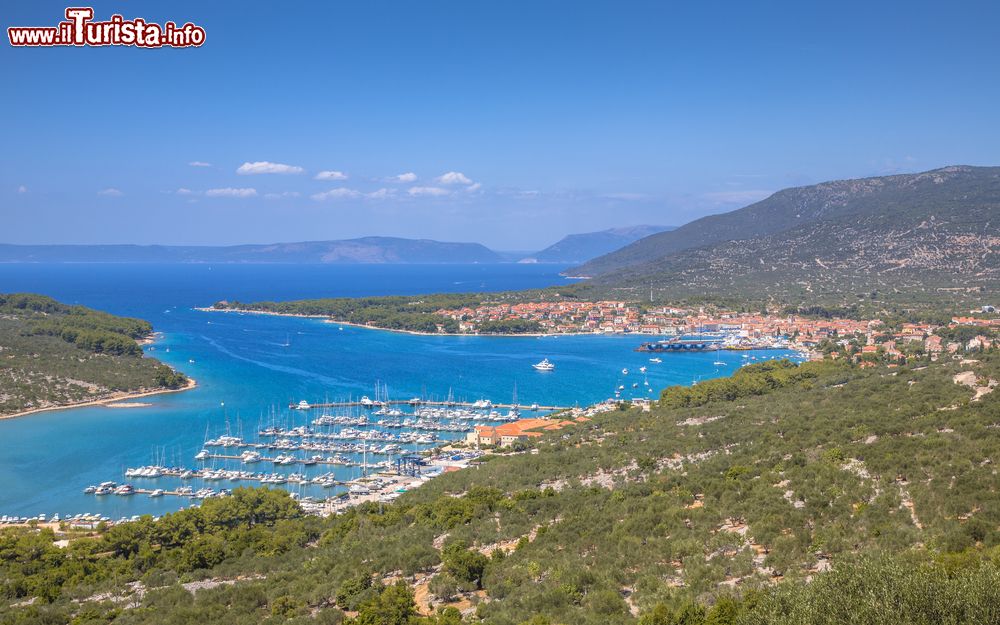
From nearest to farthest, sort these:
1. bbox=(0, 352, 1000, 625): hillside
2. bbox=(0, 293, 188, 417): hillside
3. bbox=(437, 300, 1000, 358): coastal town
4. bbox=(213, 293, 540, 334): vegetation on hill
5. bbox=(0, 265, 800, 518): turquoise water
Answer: bbox=(0, 352, 1000, 625): hillside, bbox=(0, 265, 800, 518): turquoise water, bbox=(0, 293, 188, 417): hillside, bbox=(437, 300, 1000, 358): coastal town, bbox=(213, 293, 540, 334): vegetation on hill

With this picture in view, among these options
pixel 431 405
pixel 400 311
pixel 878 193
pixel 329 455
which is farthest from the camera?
pixel 878 193

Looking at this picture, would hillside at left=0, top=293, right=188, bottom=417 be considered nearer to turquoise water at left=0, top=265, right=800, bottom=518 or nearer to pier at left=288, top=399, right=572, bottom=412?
turquoise water at left=0, top=265, right=800, bottom=518

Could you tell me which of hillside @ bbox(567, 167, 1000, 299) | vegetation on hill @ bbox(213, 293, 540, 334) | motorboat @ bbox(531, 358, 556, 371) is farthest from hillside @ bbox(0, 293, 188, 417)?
hillside @ bbox(567, 167, 1000, 299)

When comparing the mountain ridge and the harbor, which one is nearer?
the harbor

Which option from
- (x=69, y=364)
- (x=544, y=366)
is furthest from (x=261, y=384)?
(x=544, y=366)

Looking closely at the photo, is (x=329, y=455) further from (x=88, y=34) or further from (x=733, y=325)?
(x=733, y=325)

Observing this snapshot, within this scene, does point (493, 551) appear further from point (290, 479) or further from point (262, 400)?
point (262, 400)
